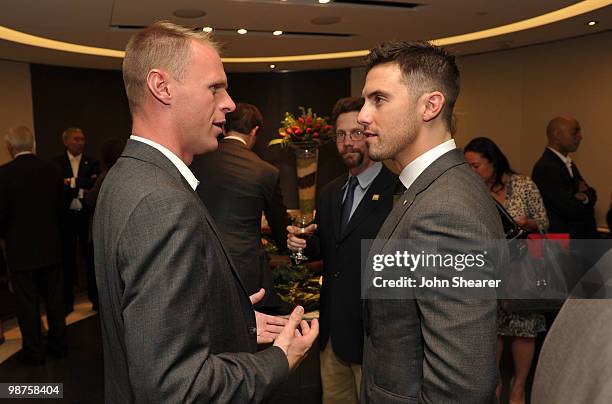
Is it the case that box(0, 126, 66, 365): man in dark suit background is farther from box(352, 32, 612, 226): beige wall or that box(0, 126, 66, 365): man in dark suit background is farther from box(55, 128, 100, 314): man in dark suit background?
box(352, 32, 612, 226): beige wall

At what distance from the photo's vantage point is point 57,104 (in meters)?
7.30

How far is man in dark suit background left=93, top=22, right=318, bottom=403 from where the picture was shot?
960 mm

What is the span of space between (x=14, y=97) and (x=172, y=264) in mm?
6983

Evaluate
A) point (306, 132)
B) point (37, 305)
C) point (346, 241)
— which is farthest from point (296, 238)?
point (37, 305)

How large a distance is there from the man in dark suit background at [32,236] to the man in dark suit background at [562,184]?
393 cm

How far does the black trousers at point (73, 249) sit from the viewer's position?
5320 millimetres

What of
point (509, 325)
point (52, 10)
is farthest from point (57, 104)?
point (509, 325)

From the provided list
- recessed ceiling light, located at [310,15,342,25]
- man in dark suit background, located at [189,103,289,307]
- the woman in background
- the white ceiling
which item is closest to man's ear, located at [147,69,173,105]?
man in dark suit background, located at [189,103,289,307]

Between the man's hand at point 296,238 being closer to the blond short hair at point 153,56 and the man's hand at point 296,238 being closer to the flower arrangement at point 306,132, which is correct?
the flower arrangement at point 306,132

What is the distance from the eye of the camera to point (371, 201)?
2.24 meters

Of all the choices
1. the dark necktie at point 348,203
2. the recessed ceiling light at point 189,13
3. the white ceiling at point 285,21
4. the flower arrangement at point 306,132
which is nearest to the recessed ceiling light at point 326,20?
the white ceiling at point 285,21

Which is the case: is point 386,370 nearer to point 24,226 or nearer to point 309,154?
point 309,154

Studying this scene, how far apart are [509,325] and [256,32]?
4208mm

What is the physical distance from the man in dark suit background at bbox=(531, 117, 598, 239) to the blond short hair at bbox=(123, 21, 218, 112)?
11.4 feet
